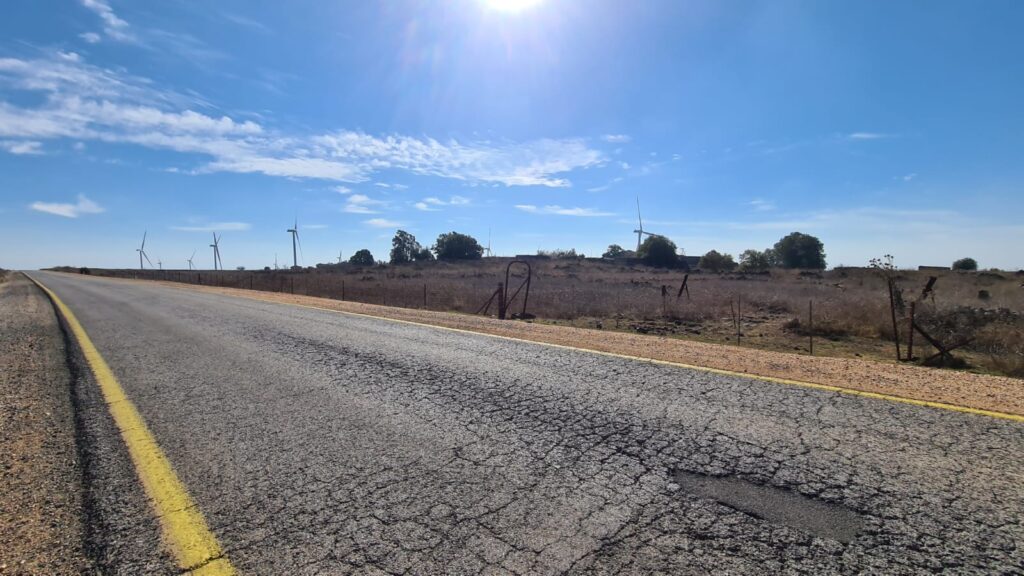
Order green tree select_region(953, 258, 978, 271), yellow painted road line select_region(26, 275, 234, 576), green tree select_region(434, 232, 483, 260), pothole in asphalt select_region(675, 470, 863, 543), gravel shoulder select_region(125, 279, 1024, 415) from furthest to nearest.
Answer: green tree select_region(434, 232, 483, 260) < green tree select_region(953, 258, 978, 271) < gravel shoulder select_region(125, 279, 1024, 415) < pothole in asphalt select_region(675, 470, 863, 543) < yellow painted road line select_region(26, 275, 234, 576)

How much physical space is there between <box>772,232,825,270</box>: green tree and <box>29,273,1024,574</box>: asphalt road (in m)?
90.5

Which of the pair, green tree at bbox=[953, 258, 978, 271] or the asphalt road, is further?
green tree at bbox=[953, 258, 978, 271]

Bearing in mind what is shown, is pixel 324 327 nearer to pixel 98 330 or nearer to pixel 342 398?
pixel 98 330

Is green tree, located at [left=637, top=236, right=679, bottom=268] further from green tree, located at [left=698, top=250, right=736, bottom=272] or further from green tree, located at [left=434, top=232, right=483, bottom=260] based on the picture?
green tree, located at [left=434, top=232, right=483, bottom=260]

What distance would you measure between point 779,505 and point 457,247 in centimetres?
10023

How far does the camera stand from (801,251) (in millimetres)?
83438

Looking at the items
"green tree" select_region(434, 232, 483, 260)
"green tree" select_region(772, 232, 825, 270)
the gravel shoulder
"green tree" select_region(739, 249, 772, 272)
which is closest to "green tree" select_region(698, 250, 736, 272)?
"green tree" select_region(739, 249, 772, 272)

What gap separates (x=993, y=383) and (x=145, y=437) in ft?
27.4

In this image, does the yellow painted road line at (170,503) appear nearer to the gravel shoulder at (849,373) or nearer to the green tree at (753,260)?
the gravel shoulder at (849,373)

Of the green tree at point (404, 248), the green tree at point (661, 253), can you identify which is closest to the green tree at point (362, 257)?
the green tree at point (404, 248)

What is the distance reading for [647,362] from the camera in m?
6.28

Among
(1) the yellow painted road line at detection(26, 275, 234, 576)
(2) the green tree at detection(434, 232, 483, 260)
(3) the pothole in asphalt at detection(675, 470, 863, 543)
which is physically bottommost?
(3) the pothole in asphalt at detection(675, 470, 863, 543)

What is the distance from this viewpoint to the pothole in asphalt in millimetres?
2395

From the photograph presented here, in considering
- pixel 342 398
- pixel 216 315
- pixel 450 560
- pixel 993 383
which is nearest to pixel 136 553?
pixel 450 560
